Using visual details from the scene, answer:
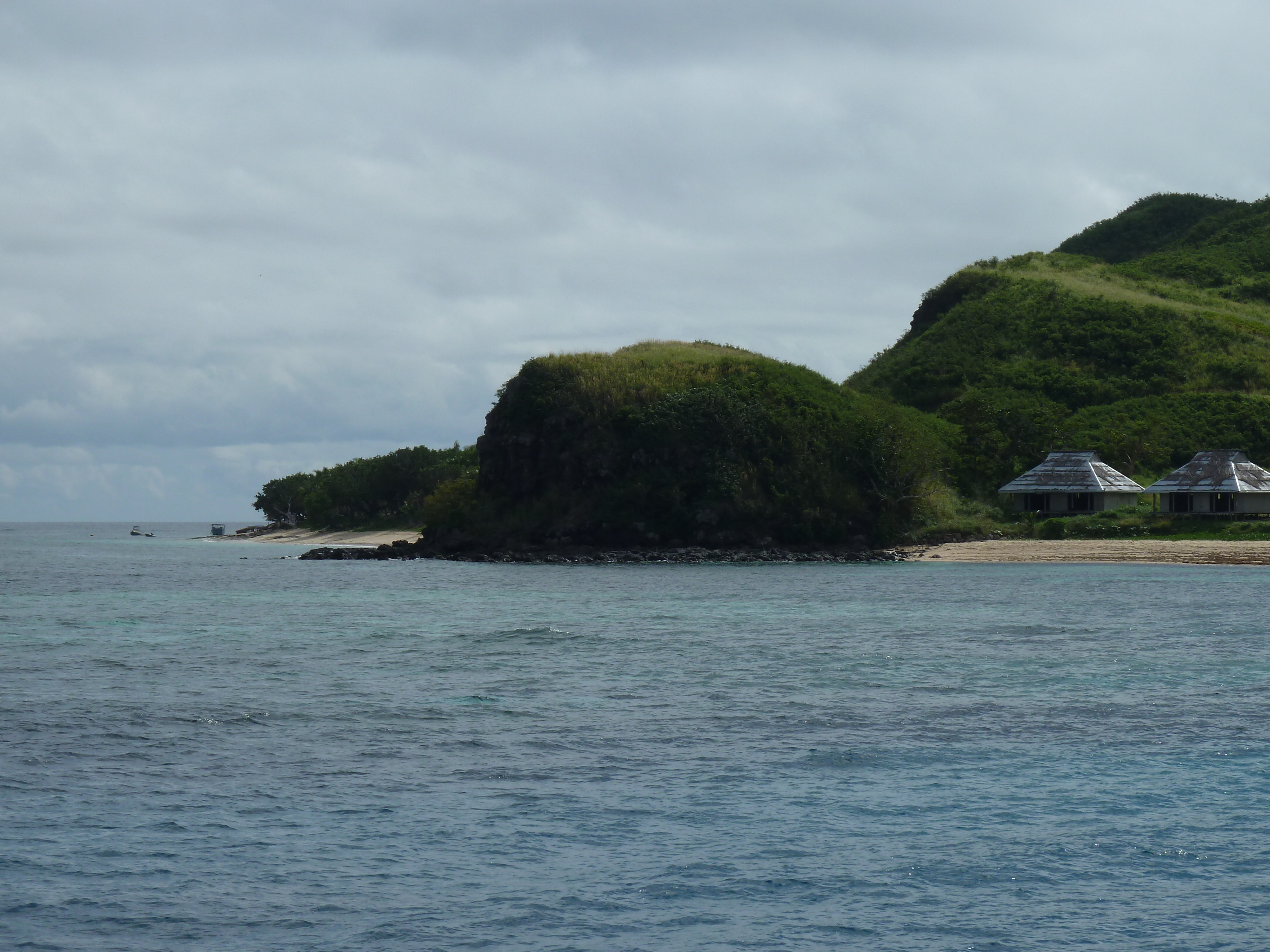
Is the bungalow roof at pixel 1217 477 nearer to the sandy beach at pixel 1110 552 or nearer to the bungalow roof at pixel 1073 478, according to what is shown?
the bungalow roof at pixel 1073 478

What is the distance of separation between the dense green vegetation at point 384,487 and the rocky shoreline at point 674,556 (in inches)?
1555

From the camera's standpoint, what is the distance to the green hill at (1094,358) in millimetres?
98938

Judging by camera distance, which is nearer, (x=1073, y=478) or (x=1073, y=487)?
(x=1073, y=487)

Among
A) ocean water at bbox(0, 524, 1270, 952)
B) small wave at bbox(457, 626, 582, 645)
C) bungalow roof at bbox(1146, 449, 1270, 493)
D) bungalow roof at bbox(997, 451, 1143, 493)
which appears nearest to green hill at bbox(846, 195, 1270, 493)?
bungalow roof at bbox(997, 451, 1143, 493)

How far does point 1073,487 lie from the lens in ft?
277

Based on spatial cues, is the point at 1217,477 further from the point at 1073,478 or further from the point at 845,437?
the point at 845,437

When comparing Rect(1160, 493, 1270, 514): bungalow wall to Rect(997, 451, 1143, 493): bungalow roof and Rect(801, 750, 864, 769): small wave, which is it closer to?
Rect(997, 451, 1143, 493): bungalow roof

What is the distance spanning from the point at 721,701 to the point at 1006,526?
6553 centimetres

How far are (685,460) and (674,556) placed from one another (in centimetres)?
882

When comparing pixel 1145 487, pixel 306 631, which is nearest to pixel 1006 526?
pixel 1145 487

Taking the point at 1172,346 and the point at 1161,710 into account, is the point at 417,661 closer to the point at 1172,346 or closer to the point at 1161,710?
the point at 1161,710

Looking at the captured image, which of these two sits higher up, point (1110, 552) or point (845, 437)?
point (845, 437)

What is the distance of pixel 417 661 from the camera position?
31.1 meters

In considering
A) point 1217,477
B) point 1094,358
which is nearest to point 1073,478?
point 1217,477
